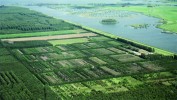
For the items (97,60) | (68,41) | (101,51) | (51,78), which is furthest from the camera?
(68,41)

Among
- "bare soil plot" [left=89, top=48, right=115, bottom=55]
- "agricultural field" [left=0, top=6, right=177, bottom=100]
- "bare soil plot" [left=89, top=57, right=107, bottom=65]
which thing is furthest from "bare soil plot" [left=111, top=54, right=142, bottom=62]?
"bare soil plot" [left=89, top=57, right=107, bottom=65]

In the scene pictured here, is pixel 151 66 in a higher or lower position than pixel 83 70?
lower

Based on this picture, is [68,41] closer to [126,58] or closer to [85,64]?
[126,58]

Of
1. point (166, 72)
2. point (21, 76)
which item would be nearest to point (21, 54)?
point (21, 76)

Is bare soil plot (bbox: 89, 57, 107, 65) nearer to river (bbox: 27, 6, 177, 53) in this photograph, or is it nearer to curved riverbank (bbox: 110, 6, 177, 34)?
river (bbox: 27, 6, 177, 53)

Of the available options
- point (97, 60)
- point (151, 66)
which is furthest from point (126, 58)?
point (151, 66)

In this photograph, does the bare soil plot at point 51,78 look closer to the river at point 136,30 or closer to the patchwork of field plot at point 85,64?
the patchwork of field plot at point 85,64

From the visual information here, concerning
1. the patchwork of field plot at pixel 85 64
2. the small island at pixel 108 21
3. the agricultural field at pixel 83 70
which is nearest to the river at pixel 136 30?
the small island at pixel 108 21

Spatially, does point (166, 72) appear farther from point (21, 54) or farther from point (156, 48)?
point (21, 54)
